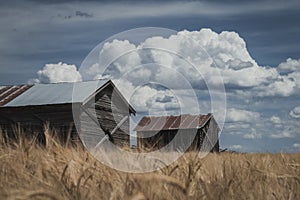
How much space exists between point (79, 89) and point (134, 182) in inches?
821

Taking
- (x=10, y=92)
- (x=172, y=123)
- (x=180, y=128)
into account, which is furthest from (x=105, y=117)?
(x=172, y=123)

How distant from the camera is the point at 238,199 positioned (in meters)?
3.80

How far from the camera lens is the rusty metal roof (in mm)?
24066

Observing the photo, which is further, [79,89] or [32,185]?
[79,89]

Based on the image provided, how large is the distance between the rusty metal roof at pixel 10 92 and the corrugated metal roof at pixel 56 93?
0.26 meters

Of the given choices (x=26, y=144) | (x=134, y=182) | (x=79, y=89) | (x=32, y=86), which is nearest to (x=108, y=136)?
(x=79, y=89)

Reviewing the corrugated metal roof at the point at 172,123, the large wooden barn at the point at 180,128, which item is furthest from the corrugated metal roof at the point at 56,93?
the corrugated metal roof at the point at 172,123

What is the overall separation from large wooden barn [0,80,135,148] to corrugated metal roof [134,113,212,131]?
8.53 m

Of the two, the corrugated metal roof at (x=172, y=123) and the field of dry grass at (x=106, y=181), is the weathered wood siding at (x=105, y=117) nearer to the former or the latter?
the corrugated metal roof at (x=172, y=123)

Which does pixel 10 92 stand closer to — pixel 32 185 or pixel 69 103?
pixel 69 103

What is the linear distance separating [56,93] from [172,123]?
1262 cm

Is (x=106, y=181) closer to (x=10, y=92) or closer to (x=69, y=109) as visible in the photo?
(x=69, y=109)

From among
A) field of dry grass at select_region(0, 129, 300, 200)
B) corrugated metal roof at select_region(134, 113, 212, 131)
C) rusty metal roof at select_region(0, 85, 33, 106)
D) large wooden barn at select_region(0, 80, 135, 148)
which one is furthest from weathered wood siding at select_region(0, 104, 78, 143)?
field of dry grass at select_region(0, 129, 300, 200)

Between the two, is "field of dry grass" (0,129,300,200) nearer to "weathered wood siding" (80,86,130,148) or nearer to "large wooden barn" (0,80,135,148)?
"large wooden barn" (0,80,135,148)
